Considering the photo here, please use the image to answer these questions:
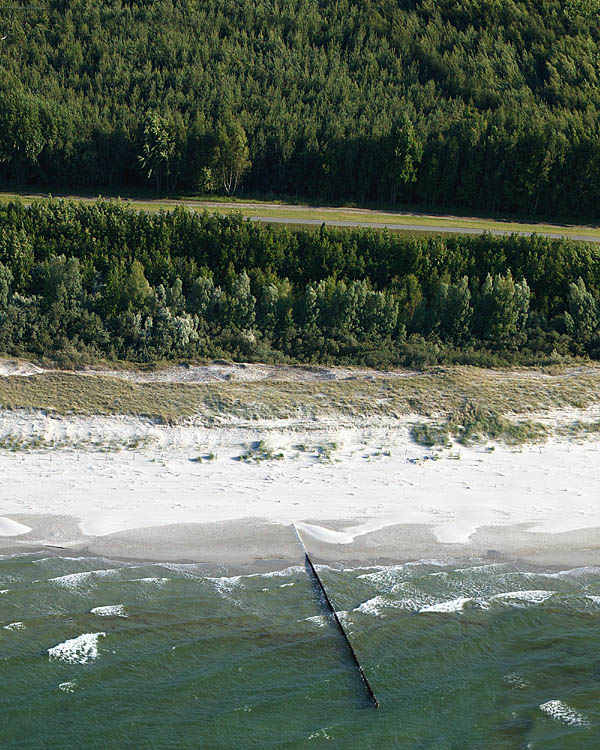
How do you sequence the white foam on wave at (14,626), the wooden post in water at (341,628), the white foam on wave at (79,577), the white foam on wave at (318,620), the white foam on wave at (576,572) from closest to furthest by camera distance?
the wooden post in water at (341,628), the white foam on wave at (14,626), the white foam on wave at (318,620), the white foam on wave at (79,577), the white foam on wave at (576,572)

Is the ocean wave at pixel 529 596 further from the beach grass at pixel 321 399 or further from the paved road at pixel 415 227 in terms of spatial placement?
the paved road at pixel 415 227

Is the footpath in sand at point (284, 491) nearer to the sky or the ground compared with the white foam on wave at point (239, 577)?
nearer to the sky

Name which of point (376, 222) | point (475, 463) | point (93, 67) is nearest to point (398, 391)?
point (475, 463)

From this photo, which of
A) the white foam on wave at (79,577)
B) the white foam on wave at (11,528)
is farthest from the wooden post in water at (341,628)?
the white foam on wave at (11,528)

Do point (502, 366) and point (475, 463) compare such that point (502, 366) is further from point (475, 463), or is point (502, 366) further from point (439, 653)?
point (439, 653)

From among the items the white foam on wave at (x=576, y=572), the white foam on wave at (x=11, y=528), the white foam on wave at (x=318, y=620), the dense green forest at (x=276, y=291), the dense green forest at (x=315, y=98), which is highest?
the dense green forest at (x=315, y=98)

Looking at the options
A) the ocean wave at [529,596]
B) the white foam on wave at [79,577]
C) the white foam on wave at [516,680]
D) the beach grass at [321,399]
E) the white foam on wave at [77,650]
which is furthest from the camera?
the beach grass at [321,399]
